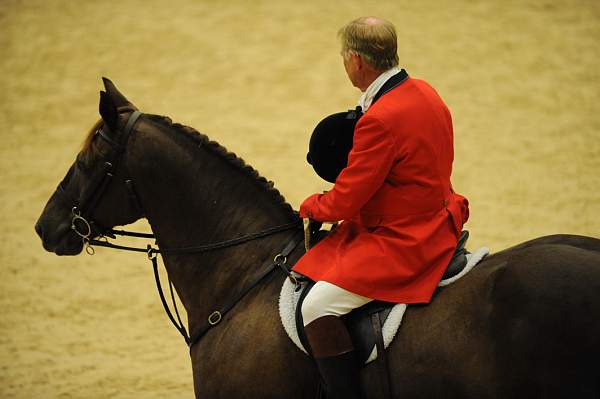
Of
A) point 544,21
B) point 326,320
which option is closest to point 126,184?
point 326,320

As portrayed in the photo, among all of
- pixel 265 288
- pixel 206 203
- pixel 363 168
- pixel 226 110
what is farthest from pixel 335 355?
pixel 226 110

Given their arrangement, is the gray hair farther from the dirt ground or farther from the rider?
the dirt ground

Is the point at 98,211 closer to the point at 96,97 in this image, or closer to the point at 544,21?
the point at 96,97

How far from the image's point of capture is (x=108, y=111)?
3.14 m

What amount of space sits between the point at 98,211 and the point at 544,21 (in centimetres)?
878

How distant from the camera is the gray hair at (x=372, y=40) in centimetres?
271

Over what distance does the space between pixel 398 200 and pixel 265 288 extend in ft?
2.16

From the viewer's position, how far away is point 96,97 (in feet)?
32.4

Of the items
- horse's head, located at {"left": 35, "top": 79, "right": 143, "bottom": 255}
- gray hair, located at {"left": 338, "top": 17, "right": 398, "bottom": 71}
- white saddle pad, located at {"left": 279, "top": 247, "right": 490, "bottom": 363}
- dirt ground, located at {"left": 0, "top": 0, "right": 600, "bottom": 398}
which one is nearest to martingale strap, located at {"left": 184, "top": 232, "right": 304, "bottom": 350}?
white saddle pad, located at {"left": 279, "top": 247, "right": 490, "bottom": 363}

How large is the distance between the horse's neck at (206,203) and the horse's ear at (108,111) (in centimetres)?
11

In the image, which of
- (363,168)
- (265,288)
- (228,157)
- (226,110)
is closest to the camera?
(363,168)

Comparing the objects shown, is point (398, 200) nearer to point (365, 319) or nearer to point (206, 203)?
point (365, 319)

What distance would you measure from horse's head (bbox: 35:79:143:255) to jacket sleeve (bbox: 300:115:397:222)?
954 millimetres

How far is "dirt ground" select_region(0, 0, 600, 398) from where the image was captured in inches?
246
